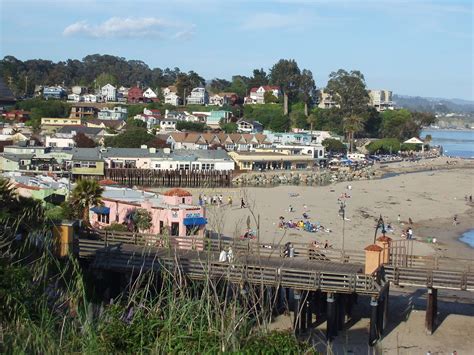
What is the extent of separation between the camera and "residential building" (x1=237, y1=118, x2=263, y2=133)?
9300 centimetres

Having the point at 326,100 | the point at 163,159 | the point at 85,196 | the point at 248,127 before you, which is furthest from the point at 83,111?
the point at 85,196

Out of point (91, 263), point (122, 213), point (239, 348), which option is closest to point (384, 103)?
point (122, 213)

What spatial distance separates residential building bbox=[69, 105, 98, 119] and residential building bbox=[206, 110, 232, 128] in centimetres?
1426

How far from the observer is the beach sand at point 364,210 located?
34000mm

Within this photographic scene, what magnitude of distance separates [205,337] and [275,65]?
382 ft

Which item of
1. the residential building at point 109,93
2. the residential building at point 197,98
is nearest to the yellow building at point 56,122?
the residential building at point 109,93

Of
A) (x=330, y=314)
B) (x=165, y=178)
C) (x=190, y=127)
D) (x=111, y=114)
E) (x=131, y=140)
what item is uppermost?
(x=111, y=114)

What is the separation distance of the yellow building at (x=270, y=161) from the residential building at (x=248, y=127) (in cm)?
1977

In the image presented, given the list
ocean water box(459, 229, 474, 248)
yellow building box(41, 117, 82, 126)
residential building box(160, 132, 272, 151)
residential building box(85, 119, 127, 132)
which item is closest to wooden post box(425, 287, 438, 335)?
ocean water box(459, 229, 474, 248)

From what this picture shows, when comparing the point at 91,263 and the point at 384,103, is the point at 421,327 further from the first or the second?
the point at 384,103

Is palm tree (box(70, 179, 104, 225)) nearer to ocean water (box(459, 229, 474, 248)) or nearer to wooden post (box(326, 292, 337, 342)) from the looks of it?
wooden post (box(326, 292, 337, 342))

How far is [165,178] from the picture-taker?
191ft

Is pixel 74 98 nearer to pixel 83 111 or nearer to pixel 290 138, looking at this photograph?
pixel 83 111

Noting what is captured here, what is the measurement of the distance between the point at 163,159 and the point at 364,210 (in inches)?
792
